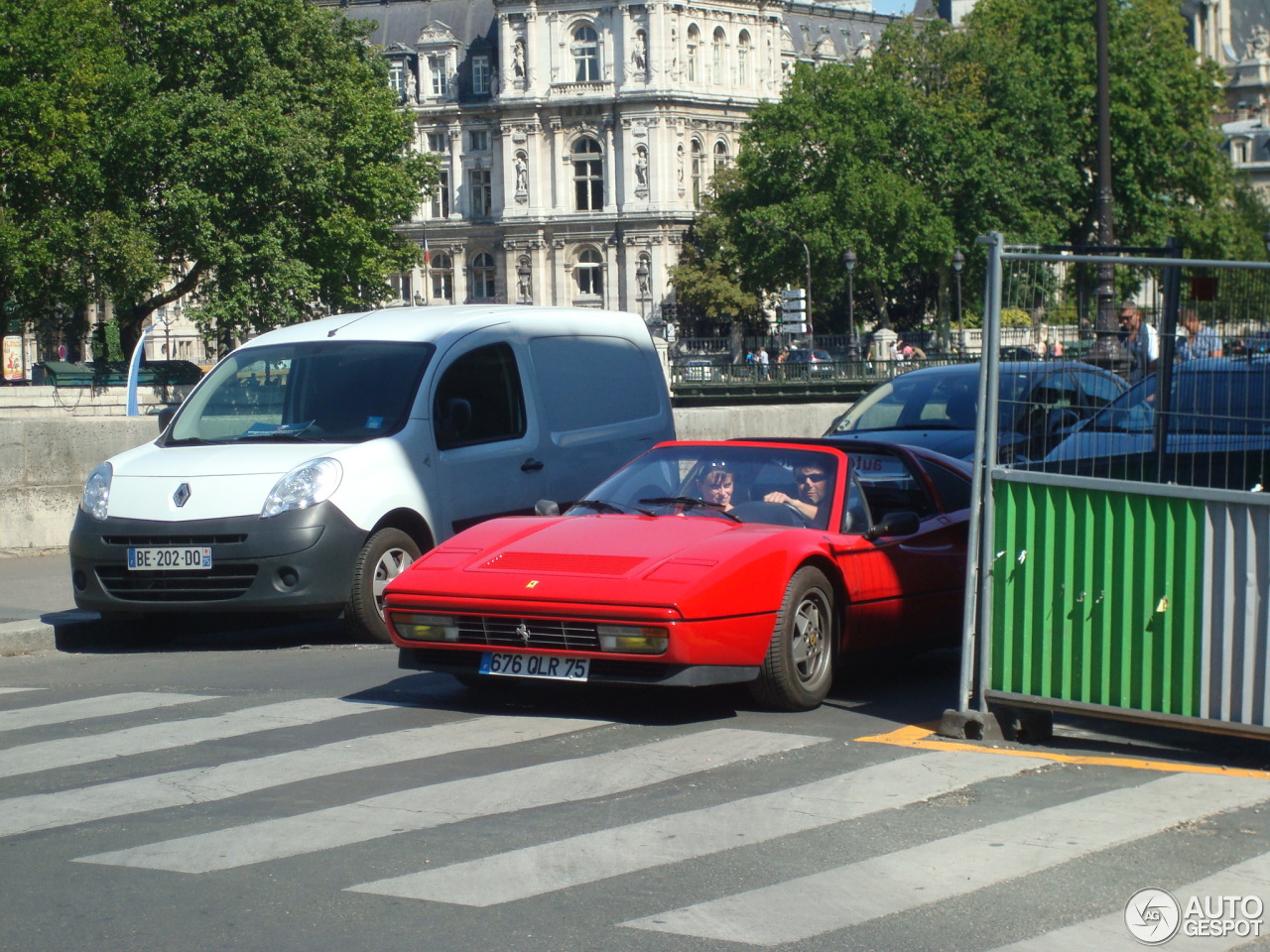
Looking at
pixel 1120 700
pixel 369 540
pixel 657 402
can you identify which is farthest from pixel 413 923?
pixel 657 402

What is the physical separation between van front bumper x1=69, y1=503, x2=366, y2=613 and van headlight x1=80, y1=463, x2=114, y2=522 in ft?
0.38

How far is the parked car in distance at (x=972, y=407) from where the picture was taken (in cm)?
698

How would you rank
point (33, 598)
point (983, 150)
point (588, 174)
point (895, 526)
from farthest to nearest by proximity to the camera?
point (588, 174)
point (983, 150)
point (33, 598)
point (895, 526)

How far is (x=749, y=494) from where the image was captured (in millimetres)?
8648

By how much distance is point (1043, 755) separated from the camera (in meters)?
6.89

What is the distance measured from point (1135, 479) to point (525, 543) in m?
2.88

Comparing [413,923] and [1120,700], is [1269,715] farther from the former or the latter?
Result: [413,923]

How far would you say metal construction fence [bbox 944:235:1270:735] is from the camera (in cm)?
646

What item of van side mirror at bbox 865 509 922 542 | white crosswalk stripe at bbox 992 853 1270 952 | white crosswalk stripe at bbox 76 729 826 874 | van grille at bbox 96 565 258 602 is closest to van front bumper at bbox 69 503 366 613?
van grille at bbox 96 565 258 602

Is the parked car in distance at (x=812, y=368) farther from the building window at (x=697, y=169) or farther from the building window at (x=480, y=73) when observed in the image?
the building window at (x=480, y=73)

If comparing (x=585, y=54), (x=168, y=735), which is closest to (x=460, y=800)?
(x=168, y=735)

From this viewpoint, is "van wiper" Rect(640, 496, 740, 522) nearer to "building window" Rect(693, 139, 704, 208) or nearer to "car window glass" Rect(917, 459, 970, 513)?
"car window glass" Rect(917, 459, 970, 513)

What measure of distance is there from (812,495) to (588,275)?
313 ft

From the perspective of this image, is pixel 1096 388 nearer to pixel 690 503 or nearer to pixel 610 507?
pixel 690 503
